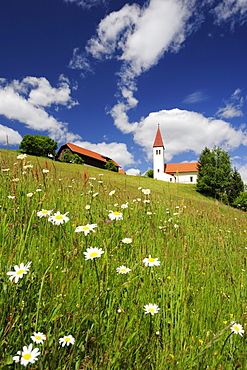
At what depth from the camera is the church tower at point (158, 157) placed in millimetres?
79375

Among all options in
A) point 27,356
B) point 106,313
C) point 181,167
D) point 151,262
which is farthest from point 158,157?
point 27,356

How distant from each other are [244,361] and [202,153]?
183 feet

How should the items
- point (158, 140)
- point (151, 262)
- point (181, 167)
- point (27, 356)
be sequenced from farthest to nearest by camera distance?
point (181, 167), point (158, 140), point (151, 262), point (27, 356)

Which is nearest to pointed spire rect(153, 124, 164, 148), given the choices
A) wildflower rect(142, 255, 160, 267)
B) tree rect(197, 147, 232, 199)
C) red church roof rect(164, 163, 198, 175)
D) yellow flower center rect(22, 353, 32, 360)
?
red church roof rect(164, 163, 198, 175)

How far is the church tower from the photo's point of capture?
260 feet

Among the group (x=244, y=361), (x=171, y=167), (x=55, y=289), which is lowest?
(x=244, y=361)

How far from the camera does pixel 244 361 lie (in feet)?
4.77

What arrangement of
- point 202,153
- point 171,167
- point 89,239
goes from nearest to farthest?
1. point 89,239
2. point 202,153
3. point 171,167

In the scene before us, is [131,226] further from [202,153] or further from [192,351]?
[202,153]

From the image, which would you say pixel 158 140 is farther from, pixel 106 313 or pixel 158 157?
pixel 106 313

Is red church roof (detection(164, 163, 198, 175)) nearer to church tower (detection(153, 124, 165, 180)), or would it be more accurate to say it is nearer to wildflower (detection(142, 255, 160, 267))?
church tower (detection(153, 124, 165, 180))

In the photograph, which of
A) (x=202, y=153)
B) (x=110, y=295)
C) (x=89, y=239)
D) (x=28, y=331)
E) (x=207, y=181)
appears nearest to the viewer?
(x=28, y=331)

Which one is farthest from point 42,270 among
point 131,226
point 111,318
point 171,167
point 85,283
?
point 171,167

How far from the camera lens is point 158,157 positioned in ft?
272
